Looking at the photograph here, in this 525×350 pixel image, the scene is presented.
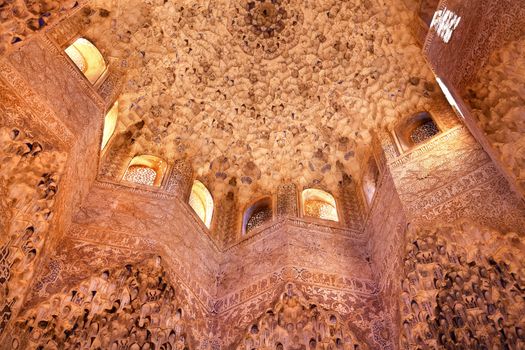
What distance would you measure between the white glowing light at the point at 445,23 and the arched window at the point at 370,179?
8.77 feet

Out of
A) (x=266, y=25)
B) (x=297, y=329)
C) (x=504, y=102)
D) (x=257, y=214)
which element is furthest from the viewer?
(x=266, y=25)

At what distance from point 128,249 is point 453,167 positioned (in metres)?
4.66

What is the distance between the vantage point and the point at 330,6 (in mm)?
9602

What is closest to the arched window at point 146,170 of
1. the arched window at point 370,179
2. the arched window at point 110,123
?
the arched window at point 110,123

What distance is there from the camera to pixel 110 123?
27.5ft

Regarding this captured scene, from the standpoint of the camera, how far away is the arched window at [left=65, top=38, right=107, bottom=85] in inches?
310

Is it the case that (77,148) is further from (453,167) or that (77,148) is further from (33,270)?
(453,167)

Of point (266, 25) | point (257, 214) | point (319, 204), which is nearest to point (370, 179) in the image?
point (319, 204)

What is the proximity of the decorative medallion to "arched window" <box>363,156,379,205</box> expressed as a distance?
10.1 feet

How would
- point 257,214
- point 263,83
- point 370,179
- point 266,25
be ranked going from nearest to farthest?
1. point 370,179
2. point 257,214
3. point 263,83
4. point 266,25

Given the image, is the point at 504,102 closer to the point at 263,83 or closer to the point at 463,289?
the point at 463,289

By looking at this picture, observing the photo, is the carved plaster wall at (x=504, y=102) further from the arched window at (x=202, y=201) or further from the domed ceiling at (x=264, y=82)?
the arched window at (x=202, y=201)

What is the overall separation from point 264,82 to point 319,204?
9.10ft

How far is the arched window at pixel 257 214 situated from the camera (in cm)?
871
